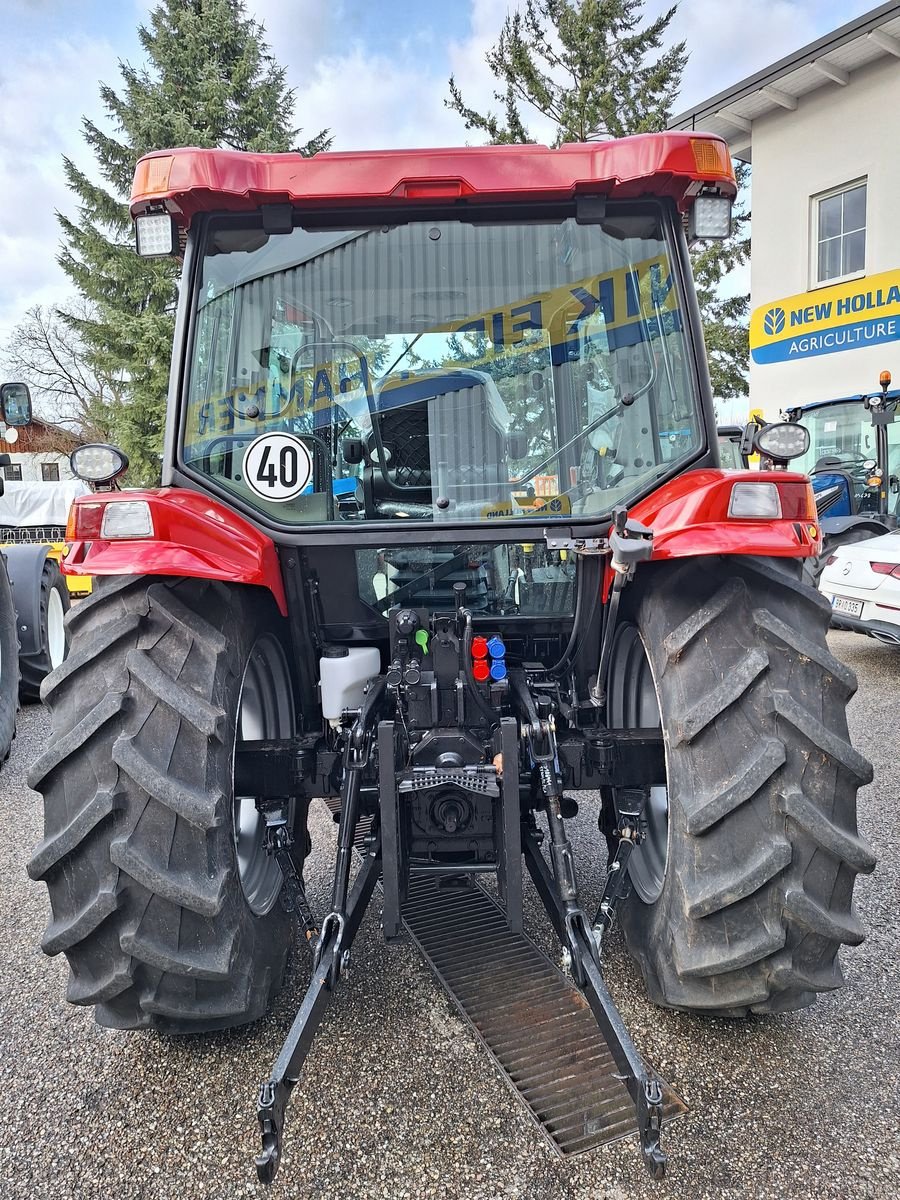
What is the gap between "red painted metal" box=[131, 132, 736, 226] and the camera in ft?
7.87

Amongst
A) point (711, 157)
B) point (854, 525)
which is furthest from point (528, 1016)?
point (854, 525)

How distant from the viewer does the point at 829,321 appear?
45.1ft

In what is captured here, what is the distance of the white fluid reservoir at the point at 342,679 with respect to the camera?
2680 mm

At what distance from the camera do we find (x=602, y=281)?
2.57 meters

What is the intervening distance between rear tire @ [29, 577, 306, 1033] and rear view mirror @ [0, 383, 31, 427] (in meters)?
3.72

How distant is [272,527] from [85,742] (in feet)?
2.59

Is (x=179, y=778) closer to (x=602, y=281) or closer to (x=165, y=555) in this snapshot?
(x=165, y=555)

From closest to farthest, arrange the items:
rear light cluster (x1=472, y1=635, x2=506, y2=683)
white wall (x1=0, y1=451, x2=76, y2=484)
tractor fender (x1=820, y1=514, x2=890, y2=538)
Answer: rear light cluster (x1=472, y1=635, x2=506, y2=683)
tractor fender (x1=820, y1=514, x2=890, y2=538)
white wall (x1=0, y1=451, x2=76, y2=484)

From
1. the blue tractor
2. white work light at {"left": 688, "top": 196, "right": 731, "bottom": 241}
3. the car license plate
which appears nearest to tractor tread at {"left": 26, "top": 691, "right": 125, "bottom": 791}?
white work light at {"left": 688, "top": 196, "right": 731, "bottom": 241}

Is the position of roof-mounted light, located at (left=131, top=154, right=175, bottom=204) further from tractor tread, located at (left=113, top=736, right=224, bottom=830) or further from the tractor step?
the tractor step

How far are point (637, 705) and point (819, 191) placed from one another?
1390cm

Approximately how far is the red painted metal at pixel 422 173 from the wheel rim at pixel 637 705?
51.3 inches

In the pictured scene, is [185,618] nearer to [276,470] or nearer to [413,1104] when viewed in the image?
[276,470]

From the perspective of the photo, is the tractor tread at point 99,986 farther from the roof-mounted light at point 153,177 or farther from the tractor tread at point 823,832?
the roof-mounted light at point 153,177
